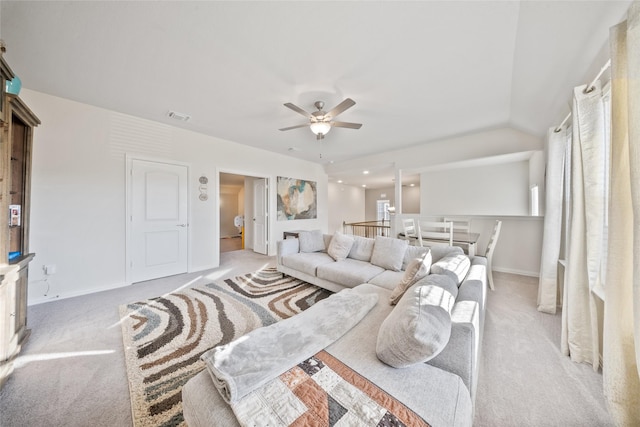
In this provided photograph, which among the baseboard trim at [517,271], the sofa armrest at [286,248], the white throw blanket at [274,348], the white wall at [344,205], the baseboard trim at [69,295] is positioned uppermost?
→ the white wall at [344,205]

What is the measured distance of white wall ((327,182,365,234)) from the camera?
884 centimetres

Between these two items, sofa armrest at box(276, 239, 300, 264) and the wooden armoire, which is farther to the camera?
sofa armrest at box(276, 239, 300, 264)

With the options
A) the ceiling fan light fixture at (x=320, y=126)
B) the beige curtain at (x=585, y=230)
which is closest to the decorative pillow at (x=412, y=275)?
the beige curtain at (x=585, y=230)

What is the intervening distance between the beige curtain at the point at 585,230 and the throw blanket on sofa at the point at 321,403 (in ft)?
6.42

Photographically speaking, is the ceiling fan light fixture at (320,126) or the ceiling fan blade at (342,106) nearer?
the ceiling fan blade at (342,106)

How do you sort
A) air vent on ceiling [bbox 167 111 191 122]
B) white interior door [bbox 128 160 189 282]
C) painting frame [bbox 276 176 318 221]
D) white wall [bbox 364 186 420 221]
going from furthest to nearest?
white wall [bbox 364 186 420 221] < painting frame [bbox 276 176 318 221] < white interior door [bbox 128 160 189 282] < air vent on ceiling [bbox 167 111 191 122]

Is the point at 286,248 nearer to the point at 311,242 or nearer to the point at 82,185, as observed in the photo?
the point at 311,242

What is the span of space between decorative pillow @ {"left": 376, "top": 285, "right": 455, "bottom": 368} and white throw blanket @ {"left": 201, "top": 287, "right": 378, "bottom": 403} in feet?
1.02

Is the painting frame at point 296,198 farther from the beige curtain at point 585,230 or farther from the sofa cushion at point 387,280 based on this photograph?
the beige curtain at point 585,230

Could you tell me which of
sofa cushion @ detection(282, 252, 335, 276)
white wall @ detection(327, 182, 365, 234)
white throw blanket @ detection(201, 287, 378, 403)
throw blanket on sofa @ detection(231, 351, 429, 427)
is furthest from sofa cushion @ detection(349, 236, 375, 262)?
white wall @ detection(327, 182, 365, 234)

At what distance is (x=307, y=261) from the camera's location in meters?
3.15

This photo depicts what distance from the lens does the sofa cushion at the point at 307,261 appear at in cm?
306

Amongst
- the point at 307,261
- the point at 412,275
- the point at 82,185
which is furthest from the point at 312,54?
the point at 82,185

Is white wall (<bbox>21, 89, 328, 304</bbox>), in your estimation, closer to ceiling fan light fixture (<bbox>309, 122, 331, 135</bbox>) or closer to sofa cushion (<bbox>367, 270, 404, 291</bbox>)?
ceiling fan light fixture (<bbox>309, 122, 331, 135</bbox>)
